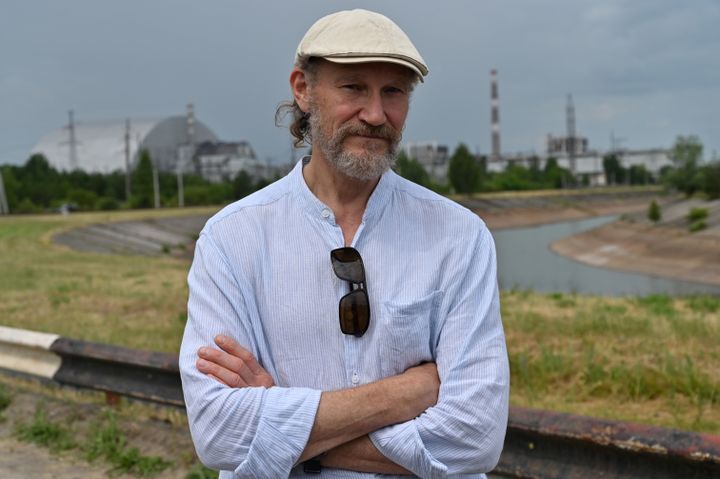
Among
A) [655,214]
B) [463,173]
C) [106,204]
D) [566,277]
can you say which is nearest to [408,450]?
[566,277]

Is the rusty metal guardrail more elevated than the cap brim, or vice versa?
the cap brim

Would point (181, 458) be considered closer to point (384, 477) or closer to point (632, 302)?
point (384, 477)

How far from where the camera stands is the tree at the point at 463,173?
102m

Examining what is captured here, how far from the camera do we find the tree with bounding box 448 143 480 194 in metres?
102

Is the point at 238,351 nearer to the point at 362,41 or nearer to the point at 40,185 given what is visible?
the point at 362,41

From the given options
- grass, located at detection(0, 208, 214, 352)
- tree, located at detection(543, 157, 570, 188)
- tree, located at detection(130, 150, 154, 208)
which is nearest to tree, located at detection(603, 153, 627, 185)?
tree, located at detection(543, 157, 570, 188)

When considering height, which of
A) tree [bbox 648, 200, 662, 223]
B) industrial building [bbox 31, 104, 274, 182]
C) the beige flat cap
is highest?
industrial building [bbox 31, 104, 274, 182]

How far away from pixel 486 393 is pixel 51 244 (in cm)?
3364

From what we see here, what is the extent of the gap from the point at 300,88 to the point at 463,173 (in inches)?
3958

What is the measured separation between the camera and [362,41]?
2.21 metres

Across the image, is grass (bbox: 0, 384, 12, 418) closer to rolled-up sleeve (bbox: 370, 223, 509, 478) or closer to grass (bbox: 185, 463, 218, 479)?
grass (bbox: 185, 463, 218, 479)

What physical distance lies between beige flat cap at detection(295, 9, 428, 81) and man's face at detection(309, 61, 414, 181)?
0.06 m

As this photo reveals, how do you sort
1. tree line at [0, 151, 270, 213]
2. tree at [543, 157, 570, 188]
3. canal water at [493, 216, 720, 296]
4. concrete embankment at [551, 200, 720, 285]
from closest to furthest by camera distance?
canal water at [493, 216, 720, 296]
concrete embankment at [551, 200, 720, 285]
tree line at [0, 151, 270, 213]
tree at [543, 157, 570, 188]

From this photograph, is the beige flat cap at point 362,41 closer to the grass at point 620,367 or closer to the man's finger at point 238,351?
the man's finger at point 238,351
